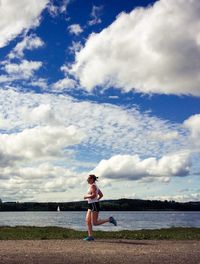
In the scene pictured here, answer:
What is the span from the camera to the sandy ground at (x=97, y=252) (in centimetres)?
1273

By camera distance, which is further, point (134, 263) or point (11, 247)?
point (11, 247)

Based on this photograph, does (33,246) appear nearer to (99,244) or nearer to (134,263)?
(99,244)

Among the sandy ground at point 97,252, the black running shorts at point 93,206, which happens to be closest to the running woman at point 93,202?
the black running shorts at point 93,206

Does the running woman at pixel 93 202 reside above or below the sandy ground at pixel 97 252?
above

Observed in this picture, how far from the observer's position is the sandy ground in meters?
12.7

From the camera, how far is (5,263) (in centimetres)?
1223

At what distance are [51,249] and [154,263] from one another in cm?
363

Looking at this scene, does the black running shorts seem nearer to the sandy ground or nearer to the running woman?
the running woman

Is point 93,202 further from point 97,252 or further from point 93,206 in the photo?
point 97,252

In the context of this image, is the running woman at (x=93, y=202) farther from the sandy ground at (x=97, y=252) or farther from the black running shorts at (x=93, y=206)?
the sandy ground at (x=97, y=252)

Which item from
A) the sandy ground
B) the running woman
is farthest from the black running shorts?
the sandy ground

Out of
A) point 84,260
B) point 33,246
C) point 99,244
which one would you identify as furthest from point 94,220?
point 84,260

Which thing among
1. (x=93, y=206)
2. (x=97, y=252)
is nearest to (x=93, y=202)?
(x=93, y=206)

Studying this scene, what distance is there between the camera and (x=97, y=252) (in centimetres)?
1411
